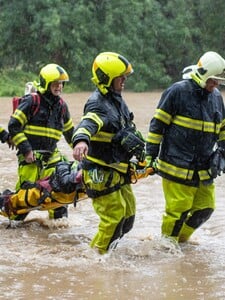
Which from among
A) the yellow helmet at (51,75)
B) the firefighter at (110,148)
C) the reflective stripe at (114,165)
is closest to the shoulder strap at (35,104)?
the yellow helmet at (51,75)

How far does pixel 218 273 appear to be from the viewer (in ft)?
19.6

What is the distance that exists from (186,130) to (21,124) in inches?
77.4

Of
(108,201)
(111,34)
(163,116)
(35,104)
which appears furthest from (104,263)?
(111,34)

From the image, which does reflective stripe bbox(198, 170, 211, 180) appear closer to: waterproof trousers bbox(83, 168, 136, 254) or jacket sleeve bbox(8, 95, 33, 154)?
waterproof trousers bbox(83, 168, 136, 254)

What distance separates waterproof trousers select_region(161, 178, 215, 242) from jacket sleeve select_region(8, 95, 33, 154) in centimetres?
166

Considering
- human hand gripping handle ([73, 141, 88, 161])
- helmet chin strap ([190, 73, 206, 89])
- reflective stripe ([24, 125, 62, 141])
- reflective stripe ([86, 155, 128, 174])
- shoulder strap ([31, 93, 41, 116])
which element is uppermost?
helmet chin strap ([190, 73, 206, 89])

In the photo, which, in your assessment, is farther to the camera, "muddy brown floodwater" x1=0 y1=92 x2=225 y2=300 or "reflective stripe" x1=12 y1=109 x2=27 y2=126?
"reflective stripe" x1=12 y1=109 x2=27 y2=126

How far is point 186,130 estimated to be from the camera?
6.36 metres

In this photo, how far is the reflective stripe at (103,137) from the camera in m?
5.93

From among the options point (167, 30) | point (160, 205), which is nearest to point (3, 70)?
point (167, 30)

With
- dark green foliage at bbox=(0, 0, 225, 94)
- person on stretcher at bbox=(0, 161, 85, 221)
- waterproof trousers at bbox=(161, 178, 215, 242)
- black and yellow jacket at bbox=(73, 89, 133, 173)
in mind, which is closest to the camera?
black and yellow jacket at bbox=(73, 89, 133, 173)

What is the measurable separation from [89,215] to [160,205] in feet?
3.39

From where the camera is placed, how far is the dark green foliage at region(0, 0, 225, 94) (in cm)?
2992

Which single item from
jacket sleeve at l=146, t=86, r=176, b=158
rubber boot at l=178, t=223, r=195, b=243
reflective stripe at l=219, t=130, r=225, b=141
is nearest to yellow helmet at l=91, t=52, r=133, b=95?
jacket sleeve at l=146, t=86, r=176, b=158
